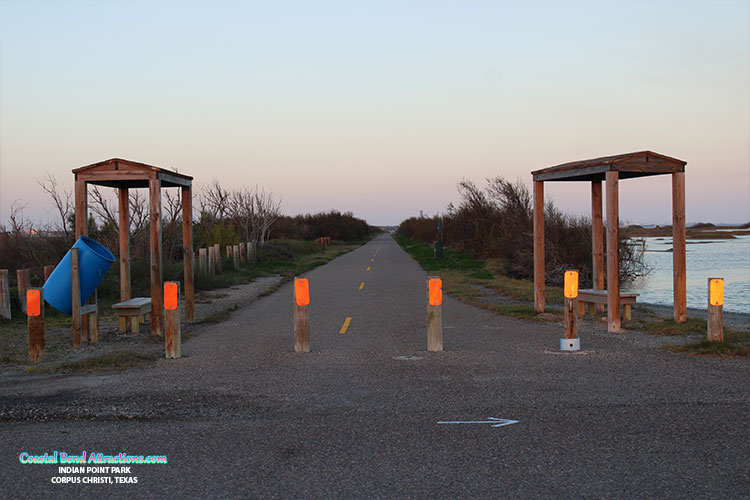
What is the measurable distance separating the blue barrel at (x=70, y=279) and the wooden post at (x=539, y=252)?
8.68 m

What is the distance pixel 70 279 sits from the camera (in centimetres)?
1081

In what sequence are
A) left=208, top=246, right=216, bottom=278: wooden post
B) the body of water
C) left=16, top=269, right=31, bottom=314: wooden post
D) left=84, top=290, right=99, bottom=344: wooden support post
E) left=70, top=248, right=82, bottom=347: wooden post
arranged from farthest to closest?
1. left=208, top=246, right=216, bottom=278: wooden post
2. the body of water
3. left=16, top=269, right=31, bottom=314: wooden post
4. left=84, top=290, right=99, bottom=344: wooden support post
5. left=70, top=248, right=82, bottom=347: wooden post

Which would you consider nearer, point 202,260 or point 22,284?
point 22,284

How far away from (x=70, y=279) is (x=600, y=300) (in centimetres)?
971

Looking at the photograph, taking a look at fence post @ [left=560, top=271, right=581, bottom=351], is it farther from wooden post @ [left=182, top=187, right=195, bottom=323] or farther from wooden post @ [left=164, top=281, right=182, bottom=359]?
wooden post @ [left=182, top=187, right=195, bottom=323]

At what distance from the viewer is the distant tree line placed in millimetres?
24750

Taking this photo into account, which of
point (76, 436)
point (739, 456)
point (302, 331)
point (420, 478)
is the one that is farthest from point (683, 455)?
point (302, 331)

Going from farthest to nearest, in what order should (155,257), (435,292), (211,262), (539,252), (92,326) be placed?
1. (211,262)
2. (539,252)
3. (155,257)
4. (92,326)
5. (435,292)

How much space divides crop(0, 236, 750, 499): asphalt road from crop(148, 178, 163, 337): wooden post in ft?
6.79

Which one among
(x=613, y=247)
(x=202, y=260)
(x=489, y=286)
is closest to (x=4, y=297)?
(x=202, y=260)

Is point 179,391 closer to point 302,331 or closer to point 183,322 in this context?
point 302,331

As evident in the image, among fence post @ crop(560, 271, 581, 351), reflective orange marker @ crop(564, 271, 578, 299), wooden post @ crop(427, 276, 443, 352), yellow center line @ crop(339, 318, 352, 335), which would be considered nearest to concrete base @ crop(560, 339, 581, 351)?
fence post @ crop(560, 271, 581, 351)

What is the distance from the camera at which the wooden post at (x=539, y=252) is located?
1410 cm

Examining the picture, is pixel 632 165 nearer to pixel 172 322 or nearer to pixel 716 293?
pixel 716 293
